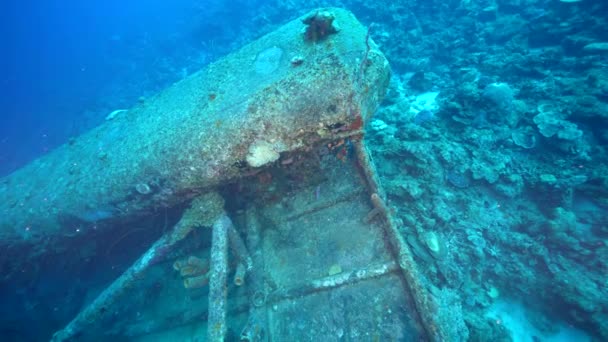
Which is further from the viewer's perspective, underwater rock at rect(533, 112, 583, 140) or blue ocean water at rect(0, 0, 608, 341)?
underwater rock at rect(533, 112, 583, 140)

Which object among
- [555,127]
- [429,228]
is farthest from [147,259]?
[555,127]

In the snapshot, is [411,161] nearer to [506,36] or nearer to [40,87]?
[506,36]

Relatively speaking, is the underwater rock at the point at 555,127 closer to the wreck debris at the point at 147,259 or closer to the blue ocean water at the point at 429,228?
the blue ocean water at the point at 429,228

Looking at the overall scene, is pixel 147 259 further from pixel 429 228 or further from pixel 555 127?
pixel 555 127

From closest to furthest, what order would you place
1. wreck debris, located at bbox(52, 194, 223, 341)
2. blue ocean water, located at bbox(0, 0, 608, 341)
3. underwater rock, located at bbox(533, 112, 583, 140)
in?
blue ocean water, located at bbox(0, 0, 608, 341)
wreck debris, located at bbox(52, 194, 223, 341)
underwater rock, located at bbox(533, 112, 583, 140)

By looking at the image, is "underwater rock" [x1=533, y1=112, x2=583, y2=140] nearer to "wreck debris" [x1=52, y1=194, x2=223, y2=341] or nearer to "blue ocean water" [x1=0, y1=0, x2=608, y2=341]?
"blue ocean water" [x1=0, y1=0, x2=608, y2=341]

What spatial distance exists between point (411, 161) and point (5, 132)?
1189 inches

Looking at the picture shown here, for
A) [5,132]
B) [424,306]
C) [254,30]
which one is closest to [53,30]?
[5,132]

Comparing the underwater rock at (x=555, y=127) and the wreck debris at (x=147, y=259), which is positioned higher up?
the wreck debris at (x=147, y=259)

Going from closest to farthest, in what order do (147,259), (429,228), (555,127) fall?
(147,259)
(429,228)
(555,127)

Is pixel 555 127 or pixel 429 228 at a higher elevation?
pixel 429 228

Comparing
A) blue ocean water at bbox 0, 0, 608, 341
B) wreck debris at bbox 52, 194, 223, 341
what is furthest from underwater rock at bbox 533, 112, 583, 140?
wreck debris at bbox 52, 194, 223, 341

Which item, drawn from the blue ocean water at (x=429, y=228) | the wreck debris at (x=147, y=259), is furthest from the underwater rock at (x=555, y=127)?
the wreck debris at (x=147, y=259)

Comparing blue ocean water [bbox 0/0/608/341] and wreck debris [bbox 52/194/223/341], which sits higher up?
wreck debris [bbox 52/194/223/341]
